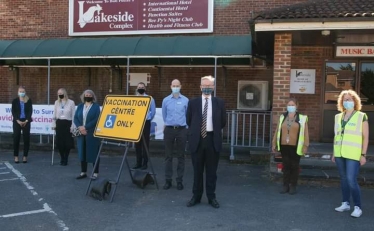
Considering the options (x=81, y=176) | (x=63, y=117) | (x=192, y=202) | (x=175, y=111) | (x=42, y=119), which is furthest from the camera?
(x=42, y=119)

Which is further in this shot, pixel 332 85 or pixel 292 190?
pixel 332 85

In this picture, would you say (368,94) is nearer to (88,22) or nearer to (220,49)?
(220,49)

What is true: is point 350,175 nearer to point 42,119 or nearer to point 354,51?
point 354,51

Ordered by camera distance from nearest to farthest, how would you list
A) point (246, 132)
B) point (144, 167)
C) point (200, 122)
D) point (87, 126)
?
point (200, 122)
point (87, 126)
point (144, 167)
point (246, 132)

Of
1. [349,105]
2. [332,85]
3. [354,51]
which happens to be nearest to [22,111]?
[349,105]

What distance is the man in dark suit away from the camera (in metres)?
5.68

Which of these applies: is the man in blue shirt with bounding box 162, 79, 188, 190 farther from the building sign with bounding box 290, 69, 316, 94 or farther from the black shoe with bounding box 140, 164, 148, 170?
the building sign with bounding box 290, 69, 316, 94

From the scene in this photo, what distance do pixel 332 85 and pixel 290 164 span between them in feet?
15.3

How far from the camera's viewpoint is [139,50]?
10.8 meters

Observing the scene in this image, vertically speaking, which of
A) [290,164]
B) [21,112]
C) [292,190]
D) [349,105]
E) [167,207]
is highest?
[349,105]

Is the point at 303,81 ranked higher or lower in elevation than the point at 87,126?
higher

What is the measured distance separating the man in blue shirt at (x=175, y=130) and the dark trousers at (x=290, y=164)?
1.76 m

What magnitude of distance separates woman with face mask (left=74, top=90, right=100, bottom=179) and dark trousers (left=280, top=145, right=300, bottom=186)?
11.3 ft

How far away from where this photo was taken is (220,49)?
1024 cm
